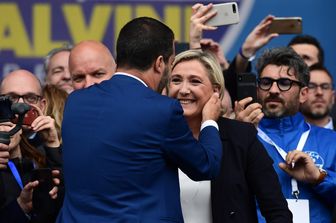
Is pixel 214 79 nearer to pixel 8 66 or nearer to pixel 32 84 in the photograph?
pixel 32 84

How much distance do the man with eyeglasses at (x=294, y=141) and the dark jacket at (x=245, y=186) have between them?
46 cm

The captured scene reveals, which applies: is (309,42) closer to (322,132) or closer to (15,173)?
(322,132)

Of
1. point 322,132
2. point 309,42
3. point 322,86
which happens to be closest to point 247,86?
point 322,132

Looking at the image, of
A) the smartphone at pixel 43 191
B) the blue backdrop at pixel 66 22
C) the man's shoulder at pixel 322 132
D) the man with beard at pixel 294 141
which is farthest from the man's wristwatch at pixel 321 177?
the blue backdrop at pixel 66 22

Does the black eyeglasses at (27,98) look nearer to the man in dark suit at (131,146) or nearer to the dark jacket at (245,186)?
the dark jacket at (245,186)

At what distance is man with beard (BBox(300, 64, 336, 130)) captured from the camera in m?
6.81

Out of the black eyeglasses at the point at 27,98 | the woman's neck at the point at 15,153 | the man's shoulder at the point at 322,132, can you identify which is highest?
the black eyeglasses at the point at 27,98

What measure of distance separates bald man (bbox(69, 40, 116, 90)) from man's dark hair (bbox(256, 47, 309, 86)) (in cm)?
86

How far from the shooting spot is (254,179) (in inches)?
176

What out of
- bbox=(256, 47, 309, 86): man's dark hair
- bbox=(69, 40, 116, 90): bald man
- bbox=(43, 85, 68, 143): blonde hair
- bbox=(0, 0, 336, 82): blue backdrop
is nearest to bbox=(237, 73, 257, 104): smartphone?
bbox=(256, 47, 309, 86): man's dark hair

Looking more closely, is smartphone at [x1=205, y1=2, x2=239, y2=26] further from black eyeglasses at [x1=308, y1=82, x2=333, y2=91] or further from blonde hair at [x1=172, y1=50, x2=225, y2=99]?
black eyeglasses at [x1=308, y1=82, x2=333, y2=91]

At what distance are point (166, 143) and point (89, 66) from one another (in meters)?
1.45

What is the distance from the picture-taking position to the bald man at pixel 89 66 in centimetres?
521

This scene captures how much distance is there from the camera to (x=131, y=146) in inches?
152
